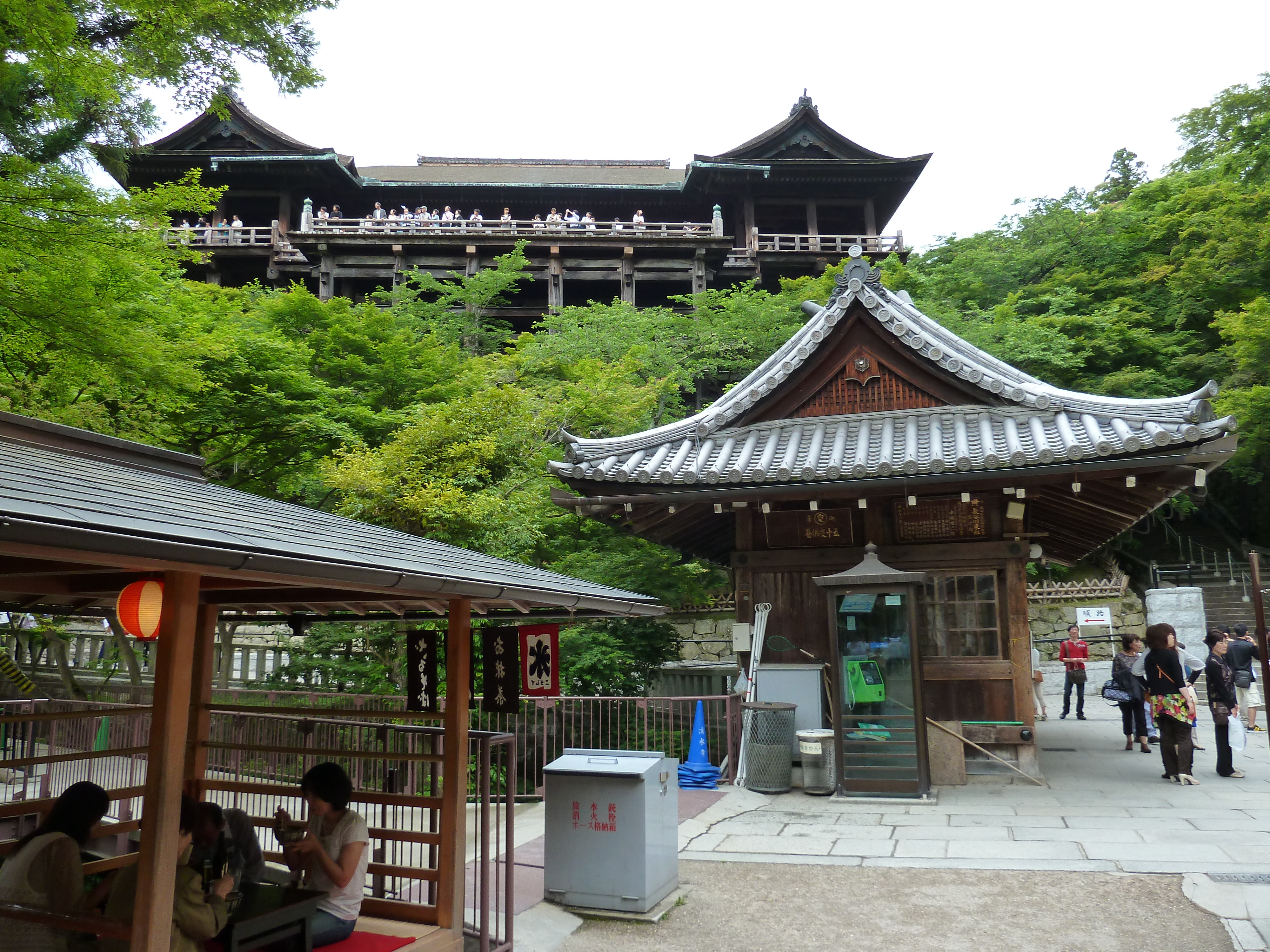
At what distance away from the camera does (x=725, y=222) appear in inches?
1544

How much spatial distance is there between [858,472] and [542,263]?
89.6ft

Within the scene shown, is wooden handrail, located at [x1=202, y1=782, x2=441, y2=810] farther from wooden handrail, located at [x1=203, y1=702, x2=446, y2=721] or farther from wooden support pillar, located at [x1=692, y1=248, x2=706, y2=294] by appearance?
wooden support pillar, located at [x1=692, y1=248, x2=706, y2=294]

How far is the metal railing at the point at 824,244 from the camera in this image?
34781 mm

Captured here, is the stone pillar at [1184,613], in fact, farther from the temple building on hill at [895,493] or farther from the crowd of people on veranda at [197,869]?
the crowd of people on veranda at [197,869]

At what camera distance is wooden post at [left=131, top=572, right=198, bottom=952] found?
358 cm

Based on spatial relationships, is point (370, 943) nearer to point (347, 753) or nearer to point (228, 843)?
point (347, 753)

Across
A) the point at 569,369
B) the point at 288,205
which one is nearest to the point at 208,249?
the point at 288,205

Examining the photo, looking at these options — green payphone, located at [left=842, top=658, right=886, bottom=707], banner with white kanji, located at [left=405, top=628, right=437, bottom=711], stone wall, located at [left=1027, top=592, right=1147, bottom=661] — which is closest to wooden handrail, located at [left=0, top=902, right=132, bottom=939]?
banner with white kanji, located at [left=405, top=628, right=437, bottom=711]

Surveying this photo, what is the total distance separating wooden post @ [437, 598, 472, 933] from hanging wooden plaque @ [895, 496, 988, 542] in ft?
23.6

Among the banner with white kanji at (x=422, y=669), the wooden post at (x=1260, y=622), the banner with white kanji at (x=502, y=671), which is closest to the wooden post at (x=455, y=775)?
the banner with white kanji at (x=502, y=671)

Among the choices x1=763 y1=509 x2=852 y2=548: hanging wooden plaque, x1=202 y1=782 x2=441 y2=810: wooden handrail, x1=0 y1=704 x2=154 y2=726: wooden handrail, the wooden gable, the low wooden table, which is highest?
the wooden gable

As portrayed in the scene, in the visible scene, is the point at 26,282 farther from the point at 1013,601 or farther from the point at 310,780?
the point at 1013,601

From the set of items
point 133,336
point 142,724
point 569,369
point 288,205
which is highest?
point 288,205

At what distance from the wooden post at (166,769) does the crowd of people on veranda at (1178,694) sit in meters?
10.6
